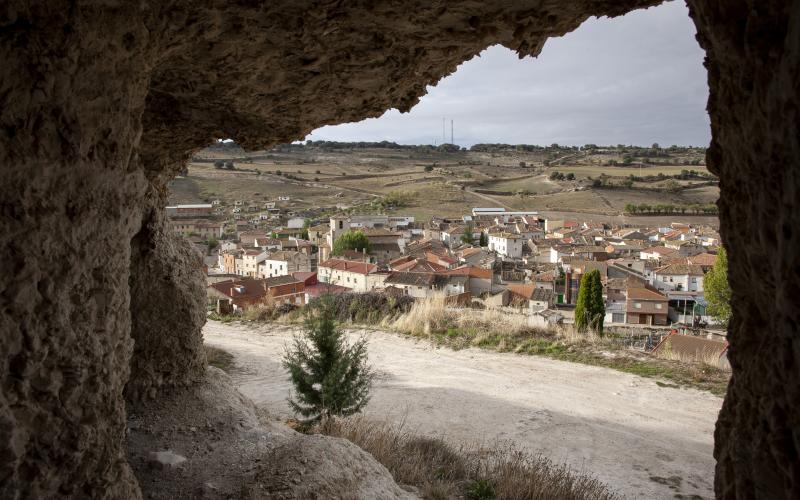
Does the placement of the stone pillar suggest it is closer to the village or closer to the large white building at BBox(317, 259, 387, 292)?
the village

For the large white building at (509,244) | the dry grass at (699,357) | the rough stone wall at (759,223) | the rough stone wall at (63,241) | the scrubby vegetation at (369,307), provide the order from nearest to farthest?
the rough stone wall at (759,223) < the rough stone wall at (63,241) < the dry grass at (699,357) < the scrubby vegetation at (369,307) < the large white building at (509,244)

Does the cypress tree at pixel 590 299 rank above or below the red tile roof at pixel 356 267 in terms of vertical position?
below

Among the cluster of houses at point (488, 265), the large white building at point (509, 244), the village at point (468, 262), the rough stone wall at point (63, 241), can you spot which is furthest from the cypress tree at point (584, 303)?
the large white building at point (509, 244)

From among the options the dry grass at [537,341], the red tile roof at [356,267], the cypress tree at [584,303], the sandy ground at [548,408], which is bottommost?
the sandy ground at [548,408]

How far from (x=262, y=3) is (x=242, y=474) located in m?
3.95

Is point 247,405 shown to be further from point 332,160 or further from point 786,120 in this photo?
point 332,160

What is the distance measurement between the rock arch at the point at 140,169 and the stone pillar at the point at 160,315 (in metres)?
2.16

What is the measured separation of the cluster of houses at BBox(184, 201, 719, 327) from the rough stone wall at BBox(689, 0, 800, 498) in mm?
16665

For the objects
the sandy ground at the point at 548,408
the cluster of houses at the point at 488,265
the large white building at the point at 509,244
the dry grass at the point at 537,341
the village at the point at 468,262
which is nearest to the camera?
the sandy ground at the point at 548,408

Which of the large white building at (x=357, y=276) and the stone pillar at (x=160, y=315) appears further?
the large white building at (x=357, y=276)

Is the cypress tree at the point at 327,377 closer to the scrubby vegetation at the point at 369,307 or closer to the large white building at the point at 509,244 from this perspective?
the scrubby vegetation at the point at 369,307

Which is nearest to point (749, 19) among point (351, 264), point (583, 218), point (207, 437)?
point (207, 437)

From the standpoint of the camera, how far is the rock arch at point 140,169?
216 cm

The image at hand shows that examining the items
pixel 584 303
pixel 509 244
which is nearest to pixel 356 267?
pixel 584 303
